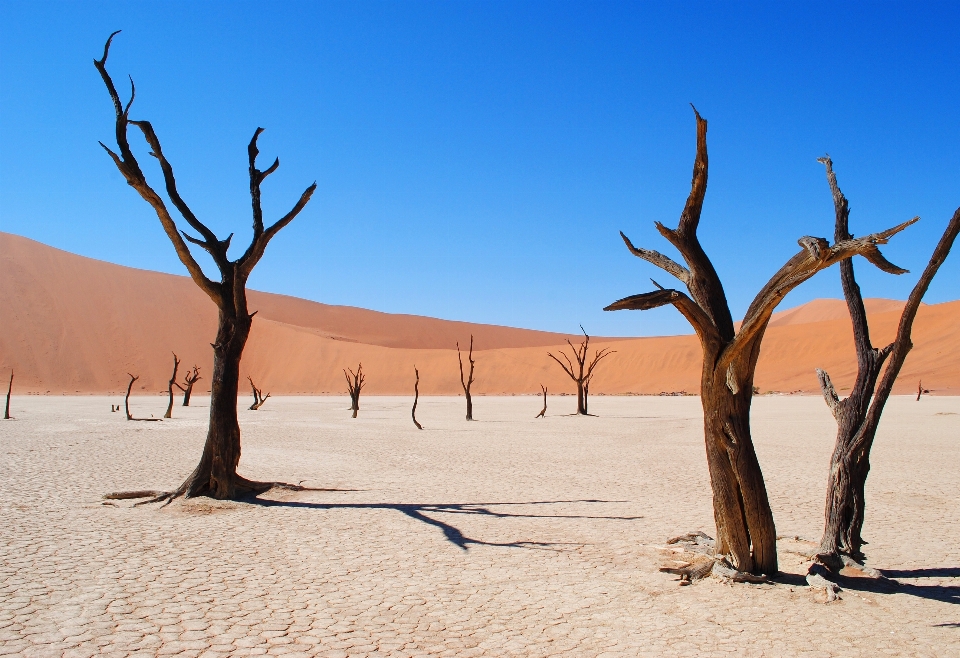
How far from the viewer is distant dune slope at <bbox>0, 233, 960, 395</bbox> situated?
5578cm

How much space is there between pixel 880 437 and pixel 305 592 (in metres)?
17.7

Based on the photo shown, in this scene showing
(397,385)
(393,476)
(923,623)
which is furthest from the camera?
(397,385)

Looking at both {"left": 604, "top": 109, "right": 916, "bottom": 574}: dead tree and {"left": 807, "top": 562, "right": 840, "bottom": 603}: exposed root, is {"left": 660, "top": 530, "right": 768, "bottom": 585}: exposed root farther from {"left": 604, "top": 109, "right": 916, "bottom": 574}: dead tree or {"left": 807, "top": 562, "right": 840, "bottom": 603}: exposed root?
{"left": 807, "top": 562, "right": 840, "bottom": 603}: exposed root

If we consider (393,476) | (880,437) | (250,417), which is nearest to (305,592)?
(393,476)

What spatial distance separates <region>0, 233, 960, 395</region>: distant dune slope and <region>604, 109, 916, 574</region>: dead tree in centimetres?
4548

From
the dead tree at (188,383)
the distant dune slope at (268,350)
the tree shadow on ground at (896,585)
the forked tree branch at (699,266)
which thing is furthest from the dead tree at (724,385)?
the distant dune slope at (268,350)

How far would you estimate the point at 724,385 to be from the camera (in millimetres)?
5699

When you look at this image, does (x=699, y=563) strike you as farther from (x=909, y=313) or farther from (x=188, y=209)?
(x=188, y=209)

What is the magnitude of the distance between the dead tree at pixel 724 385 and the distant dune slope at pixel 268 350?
45.5 m

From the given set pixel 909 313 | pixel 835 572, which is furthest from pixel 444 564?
pixel 909 313

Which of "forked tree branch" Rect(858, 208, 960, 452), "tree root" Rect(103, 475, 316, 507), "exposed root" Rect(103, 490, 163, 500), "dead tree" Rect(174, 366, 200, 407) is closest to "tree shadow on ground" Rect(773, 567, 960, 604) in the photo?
"forked tree branch" Rect(858, 208, 960, 452)

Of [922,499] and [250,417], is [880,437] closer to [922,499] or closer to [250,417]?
[922,499]

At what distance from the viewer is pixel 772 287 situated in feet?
17.0

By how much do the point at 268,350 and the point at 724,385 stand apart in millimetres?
73015
